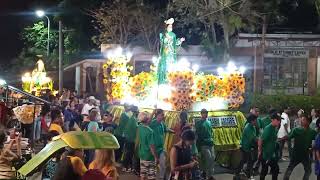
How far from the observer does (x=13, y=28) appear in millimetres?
54500

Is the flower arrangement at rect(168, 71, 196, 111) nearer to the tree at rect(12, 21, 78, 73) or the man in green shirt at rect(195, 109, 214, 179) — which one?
the man in green shirt at rect(195, 109, 214, 179)

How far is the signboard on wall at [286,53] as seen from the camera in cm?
3856

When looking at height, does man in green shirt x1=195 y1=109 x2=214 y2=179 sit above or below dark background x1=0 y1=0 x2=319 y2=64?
below

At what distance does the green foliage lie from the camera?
1064 inches

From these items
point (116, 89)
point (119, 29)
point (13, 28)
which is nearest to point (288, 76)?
point (119, 29)

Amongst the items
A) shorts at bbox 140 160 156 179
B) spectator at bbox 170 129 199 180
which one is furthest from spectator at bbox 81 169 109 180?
shorts at bbox 140 160 156 179

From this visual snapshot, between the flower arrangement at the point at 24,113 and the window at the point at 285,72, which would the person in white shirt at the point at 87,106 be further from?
the window at the point at 285,72

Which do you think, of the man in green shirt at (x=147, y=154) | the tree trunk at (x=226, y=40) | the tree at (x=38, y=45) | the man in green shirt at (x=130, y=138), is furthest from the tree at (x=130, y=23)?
the man in green shirt at (x=147, y=154)

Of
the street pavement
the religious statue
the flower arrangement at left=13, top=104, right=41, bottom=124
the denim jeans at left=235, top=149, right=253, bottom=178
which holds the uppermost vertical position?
the religious statue

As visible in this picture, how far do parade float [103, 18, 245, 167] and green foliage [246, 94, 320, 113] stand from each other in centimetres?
1044

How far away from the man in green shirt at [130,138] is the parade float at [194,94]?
84cm

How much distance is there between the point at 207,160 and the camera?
42.3 ft

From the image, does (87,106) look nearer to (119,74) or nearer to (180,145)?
(119,74)

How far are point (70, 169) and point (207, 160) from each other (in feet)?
22.6
